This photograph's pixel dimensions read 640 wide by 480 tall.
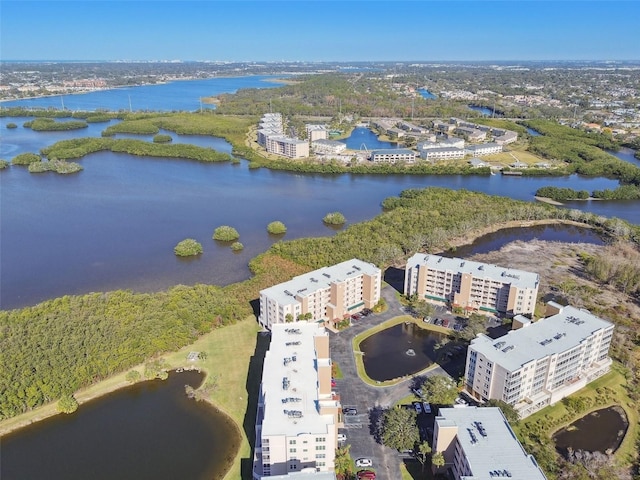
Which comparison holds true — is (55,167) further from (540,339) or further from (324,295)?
(540,339)

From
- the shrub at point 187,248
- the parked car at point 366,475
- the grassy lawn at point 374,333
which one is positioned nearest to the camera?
the parked car at point 366,475

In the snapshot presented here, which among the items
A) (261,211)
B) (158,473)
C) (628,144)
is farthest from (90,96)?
(158,473)

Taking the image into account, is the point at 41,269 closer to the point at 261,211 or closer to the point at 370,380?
the point at 261,211

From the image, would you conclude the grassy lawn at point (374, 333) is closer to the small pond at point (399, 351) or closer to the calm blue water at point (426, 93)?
the small pond at point (399, 351)

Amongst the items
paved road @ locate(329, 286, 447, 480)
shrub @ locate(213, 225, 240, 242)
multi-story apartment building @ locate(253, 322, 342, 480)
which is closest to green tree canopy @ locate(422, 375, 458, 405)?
paved road @ locate(329, 286, 447, 480)

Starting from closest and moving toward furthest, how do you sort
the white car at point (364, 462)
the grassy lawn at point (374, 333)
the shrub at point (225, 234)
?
the white car at point (364, 462) → the grassy lawn at point (374, 333) → the shrub at point (225, 234)

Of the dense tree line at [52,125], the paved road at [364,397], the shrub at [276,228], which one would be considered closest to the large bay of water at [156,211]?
the shrub at [276,228]
